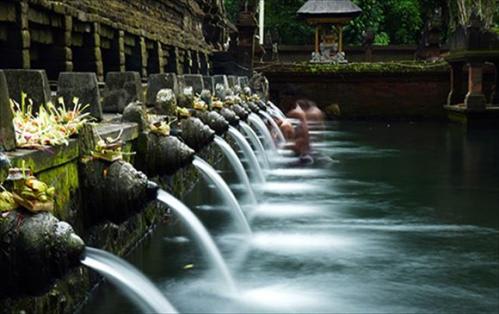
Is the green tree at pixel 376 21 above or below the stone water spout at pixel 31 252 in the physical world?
above

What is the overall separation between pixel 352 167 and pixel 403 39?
35.9m

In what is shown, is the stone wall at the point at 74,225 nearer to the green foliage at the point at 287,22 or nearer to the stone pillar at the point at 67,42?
the stone pillar at the point at 67,42

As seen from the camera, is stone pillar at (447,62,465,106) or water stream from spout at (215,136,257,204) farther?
stone pillar at (447,62,465,106)

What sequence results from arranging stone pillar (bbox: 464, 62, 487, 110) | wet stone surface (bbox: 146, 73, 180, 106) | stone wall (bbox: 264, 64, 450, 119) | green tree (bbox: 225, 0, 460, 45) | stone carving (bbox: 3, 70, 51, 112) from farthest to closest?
green tree (bbox: 225, 0, 460, 45) → stone wall (bbox: 264, 64, 450, 119) → stone pillar (bbox: 464, 62, 487, 110) → wet stone surface (bbox: 146, 73, 180, 106) → stone carving (bbox: 3, 70, 51, 112)

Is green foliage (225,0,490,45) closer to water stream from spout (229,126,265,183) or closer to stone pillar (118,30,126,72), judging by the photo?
stone pillar (118,30,126,72)

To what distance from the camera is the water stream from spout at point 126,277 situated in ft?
13.9

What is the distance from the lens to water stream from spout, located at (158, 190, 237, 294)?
19.7 feet

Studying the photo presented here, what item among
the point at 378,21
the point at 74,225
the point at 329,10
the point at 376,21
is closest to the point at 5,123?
the point at 74,225

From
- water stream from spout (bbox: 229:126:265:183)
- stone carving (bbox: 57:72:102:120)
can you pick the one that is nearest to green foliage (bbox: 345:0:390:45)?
water stream from spout (bbox: 229:126:265:183)

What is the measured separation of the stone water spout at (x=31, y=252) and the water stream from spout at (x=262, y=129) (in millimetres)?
11626

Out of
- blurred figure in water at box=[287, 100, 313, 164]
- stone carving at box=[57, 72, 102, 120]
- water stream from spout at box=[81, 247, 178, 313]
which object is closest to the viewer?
water stream from spout at box=[81, 247, 178, 313]

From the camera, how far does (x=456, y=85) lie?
25188 mm

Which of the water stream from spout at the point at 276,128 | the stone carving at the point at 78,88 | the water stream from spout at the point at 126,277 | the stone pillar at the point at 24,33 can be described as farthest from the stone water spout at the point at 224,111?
the water stream from spout at the point at 126,277

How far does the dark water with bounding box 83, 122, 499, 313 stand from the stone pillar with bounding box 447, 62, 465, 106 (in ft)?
42.7
